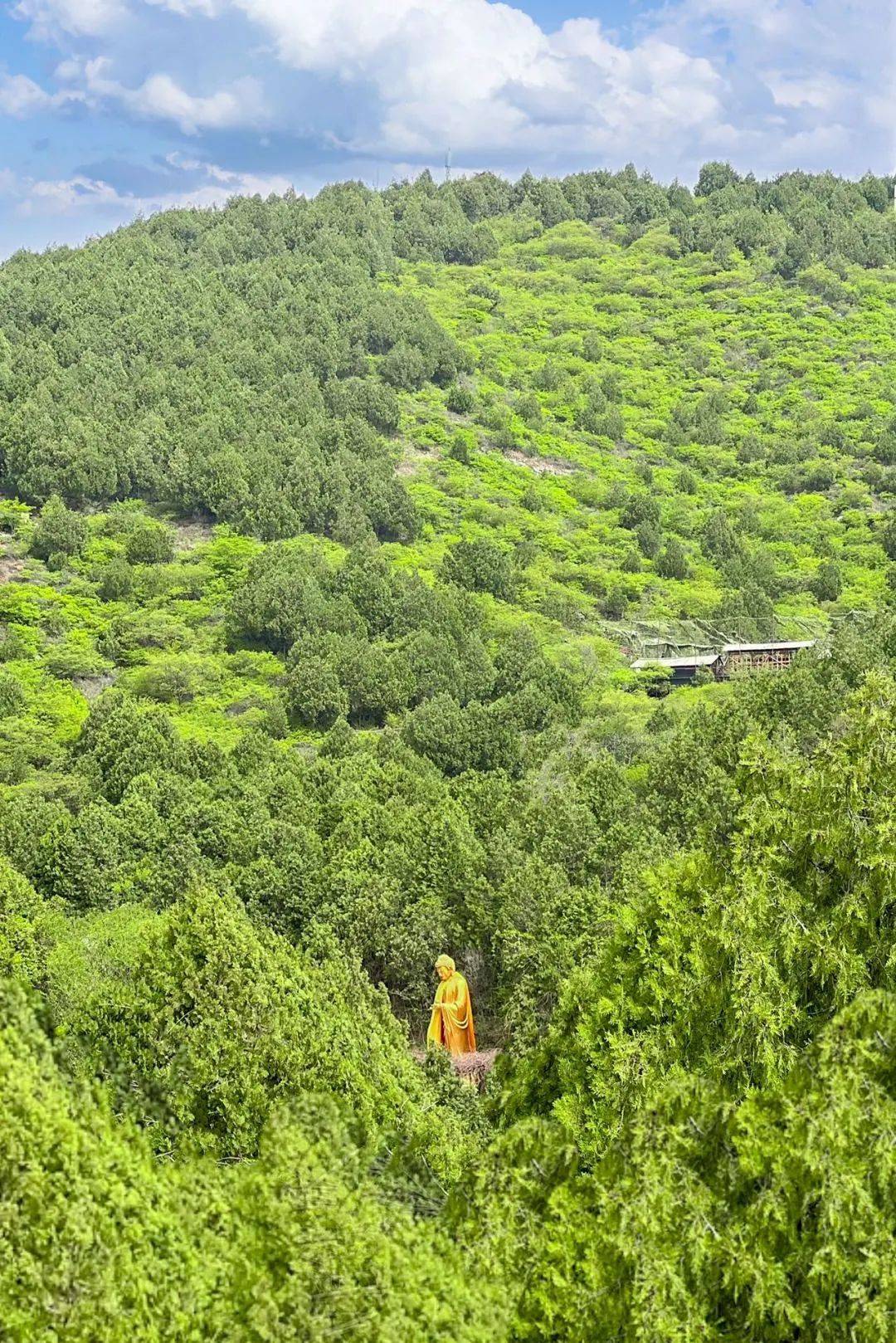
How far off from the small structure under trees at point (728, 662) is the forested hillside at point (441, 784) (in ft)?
7.22

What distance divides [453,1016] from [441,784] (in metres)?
16.3

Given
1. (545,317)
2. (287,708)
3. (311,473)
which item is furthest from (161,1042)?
(545,317)

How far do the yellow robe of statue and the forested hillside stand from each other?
112cm

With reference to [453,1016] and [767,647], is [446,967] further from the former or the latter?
[767,647]

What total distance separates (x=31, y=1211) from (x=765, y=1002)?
683 centimetres

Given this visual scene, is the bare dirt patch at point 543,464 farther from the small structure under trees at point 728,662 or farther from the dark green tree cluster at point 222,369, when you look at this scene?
the small structure under trees at point 728,662

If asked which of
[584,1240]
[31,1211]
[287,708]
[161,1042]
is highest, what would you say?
[31,1211]

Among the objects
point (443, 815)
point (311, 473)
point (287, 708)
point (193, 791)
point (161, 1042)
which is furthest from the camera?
point (311, 473)

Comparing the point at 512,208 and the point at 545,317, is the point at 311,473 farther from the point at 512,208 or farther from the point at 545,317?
the point at 512,208

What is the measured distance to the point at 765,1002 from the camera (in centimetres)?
1309

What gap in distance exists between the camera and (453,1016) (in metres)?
25.2

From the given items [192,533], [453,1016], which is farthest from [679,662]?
[453,1016]

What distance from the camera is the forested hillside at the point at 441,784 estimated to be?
9.90 meters

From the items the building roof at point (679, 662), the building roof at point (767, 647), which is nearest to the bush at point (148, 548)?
the building roof at point (679, 662)
